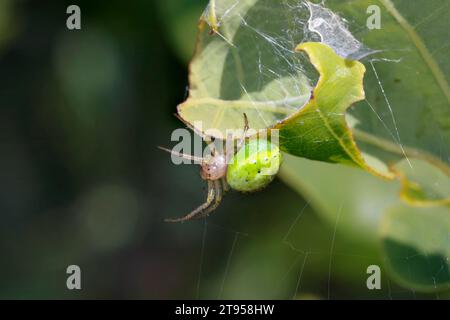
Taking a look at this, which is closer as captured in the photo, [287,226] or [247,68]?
[247,68]

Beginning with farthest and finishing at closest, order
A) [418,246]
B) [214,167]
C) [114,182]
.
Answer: [114,182], [214,167], [418,246]

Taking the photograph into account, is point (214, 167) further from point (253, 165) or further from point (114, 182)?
point (114, 182)

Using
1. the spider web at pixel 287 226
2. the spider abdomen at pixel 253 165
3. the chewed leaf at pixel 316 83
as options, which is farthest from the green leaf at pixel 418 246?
the spider abdomen at pixel 253 165

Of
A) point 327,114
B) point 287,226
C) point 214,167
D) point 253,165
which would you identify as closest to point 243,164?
point 253,165

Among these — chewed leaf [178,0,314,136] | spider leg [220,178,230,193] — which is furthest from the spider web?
spider leg [220,178,230,193]

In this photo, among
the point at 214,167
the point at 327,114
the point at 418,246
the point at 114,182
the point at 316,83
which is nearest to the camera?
the point at 327,114

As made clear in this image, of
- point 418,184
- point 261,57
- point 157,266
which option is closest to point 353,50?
point 261,57
